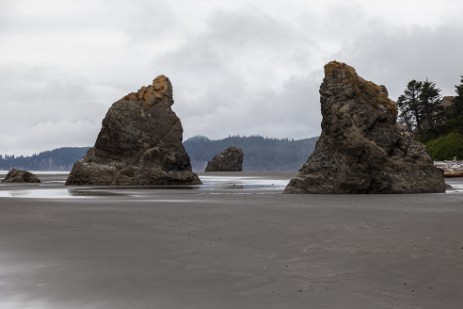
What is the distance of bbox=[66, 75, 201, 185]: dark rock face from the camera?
41.6 metres

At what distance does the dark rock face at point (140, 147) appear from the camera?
41.6 metres

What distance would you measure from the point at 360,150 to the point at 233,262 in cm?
1945

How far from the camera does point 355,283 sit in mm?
6086

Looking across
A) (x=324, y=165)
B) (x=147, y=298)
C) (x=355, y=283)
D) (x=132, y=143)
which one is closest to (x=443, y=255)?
(x=355, y=283)

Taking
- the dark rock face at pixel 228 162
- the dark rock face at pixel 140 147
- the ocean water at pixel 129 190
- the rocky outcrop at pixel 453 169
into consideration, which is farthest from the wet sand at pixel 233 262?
the dark rock face at pixel 228 162

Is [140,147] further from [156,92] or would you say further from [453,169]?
[453,169]

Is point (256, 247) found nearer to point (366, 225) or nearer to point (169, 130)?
point (366, 225)

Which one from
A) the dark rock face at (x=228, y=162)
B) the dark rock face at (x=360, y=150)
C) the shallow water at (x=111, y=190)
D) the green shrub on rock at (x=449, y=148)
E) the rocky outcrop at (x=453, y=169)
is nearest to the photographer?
the dark rock face at (x=360, y=150)

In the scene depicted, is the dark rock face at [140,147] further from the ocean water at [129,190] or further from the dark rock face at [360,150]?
the dark rock face at [360,150]

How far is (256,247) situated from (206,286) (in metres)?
2.75

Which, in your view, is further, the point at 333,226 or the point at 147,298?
the point at 333,226

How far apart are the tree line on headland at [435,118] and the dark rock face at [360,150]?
34288mm

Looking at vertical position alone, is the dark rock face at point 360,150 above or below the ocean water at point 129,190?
above

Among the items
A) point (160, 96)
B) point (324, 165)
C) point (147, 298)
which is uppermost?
point (160, 96)
